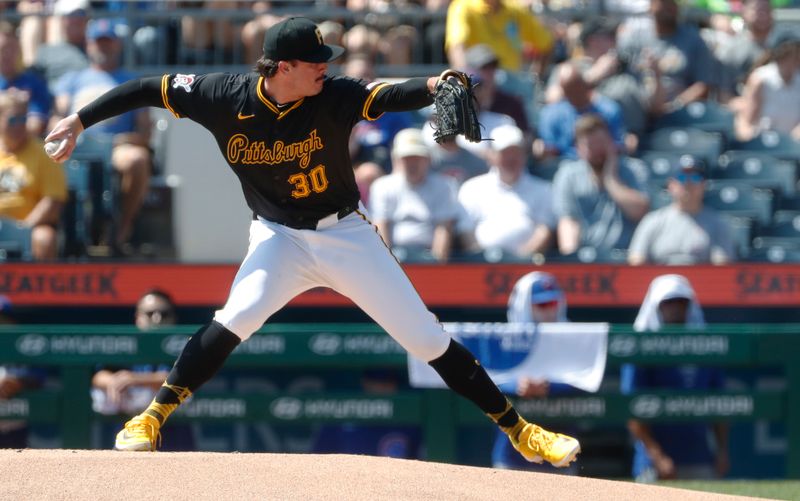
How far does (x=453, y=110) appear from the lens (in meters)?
4.75

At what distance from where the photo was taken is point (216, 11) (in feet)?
34.3

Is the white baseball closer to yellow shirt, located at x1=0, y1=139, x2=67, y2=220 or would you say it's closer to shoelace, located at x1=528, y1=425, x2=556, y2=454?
shoelace, located at x1=528, y1=425, x2=556, y2=454

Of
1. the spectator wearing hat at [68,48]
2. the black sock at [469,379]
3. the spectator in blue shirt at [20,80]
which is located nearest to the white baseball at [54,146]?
the black sock at [469,379]

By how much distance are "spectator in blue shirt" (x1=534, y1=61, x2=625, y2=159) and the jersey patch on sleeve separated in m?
4.77

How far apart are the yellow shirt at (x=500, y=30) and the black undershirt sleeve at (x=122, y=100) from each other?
16.8ft

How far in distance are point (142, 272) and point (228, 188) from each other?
0.80 metres

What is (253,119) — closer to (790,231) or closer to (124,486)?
(124,486)

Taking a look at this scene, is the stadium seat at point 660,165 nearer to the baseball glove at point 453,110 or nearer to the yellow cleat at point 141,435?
the baseball glove at point 453,110

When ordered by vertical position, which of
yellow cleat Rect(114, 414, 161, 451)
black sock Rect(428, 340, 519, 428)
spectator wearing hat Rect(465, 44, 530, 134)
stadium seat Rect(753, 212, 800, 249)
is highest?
spectator wearing hat Rect(465, 44, 530, 134)

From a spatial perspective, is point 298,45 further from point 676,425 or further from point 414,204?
point 676,425

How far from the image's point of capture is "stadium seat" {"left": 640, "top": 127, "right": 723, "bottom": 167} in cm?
984

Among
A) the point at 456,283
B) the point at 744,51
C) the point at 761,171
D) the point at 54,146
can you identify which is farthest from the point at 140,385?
the point at 744,51

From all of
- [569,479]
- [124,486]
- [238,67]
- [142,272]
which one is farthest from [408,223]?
[124,486]

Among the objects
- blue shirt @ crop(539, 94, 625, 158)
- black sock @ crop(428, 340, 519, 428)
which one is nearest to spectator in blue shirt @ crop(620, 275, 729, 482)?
blue shirt @ crop(539, 94, 625, 158)
